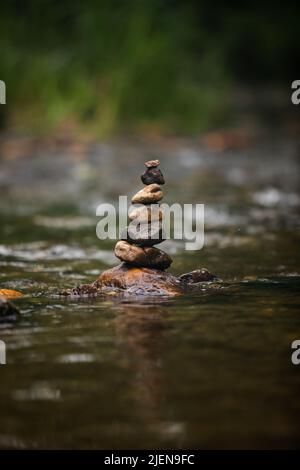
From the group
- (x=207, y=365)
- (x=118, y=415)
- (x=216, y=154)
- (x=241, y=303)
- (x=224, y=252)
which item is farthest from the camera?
(x=216, y=154)

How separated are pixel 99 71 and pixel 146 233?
11.4 m

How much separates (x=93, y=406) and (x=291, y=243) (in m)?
5.10

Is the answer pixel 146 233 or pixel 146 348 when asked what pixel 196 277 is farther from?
pixel 146 348

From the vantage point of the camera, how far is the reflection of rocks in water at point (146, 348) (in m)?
3.62

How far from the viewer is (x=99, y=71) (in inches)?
660

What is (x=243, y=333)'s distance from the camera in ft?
15.3

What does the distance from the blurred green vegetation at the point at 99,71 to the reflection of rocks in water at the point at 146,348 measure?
38.3 feet

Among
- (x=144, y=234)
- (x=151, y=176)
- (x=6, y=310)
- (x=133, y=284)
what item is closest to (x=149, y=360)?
(x=6, y=310)

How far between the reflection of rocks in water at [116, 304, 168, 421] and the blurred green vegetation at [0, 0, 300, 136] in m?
11.7

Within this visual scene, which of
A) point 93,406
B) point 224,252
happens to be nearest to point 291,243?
point 224,252

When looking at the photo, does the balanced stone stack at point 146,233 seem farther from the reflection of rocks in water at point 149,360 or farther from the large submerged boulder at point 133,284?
the reflection of rocks in water at point 149,360

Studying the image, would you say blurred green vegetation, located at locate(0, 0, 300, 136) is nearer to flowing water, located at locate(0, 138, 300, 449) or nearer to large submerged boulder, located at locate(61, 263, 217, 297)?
flowing water, located at locate(0, 138, 300, 449)

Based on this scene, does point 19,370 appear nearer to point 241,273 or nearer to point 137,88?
point 241,273

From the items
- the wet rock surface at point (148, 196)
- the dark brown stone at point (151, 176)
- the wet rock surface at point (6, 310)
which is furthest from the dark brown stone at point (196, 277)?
the wet rock surface at point (6, 310)
